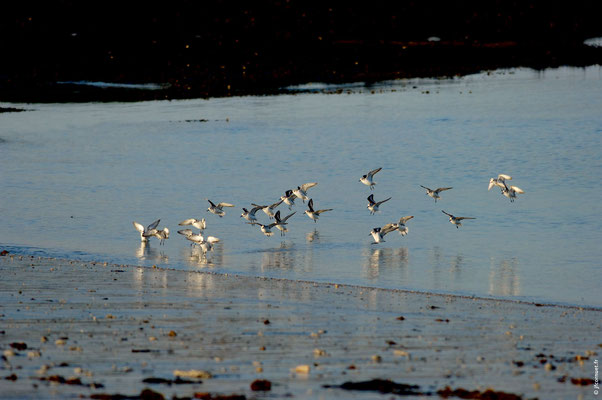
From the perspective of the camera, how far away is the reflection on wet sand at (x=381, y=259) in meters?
14.4

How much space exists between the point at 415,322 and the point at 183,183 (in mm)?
15818

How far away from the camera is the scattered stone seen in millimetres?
7648

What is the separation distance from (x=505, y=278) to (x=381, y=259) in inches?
89.5

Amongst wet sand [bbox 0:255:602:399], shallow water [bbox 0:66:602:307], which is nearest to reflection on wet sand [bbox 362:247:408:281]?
shallow water [bbox 0:66:602:307]

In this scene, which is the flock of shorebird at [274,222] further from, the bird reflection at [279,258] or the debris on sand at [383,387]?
the debris on sand at [383,387]

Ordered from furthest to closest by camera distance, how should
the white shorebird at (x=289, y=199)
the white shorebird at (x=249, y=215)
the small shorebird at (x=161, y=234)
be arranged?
the white shorebird at (x=289, y=199), the white shorebird at (x=249, y=215), the small shorebird at (x=161, y=234)

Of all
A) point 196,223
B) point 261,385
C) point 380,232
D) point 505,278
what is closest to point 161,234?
point 196,223

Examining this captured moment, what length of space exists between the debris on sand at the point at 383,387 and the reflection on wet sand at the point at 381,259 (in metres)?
5.96

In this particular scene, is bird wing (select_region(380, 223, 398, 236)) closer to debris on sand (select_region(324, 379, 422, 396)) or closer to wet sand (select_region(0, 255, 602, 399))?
wet sand (select_region(0, 255, 602, 399))

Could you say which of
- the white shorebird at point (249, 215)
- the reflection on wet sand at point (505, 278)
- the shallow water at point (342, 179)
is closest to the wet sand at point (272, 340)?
the reflection on wet sand at point (505, 278)

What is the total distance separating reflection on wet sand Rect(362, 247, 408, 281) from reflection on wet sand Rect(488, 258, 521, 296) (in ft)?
4.16

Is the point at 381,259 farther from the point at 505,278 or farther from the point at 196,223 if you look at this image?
the point at 196,223

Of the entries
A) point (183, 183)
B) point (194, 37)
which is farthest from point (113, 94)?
point (183, 183)

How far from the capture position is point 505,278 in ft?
45.4
